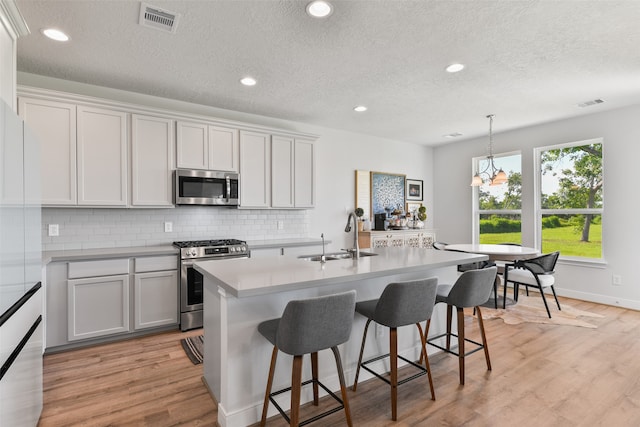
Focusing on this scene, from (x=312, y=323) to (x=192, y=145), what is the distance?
2887 mm

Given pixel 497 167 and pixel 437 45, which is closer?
pixel 437 45

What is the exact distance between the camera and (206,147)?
3.89 meters

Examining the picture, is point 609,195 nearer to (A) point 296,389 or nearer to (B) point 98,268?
(A) point 296,389

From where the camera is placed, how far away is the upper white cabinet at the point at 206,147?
3754 millimetres

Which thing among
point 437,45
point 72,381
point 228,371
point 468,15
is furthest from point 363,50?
point 72,381

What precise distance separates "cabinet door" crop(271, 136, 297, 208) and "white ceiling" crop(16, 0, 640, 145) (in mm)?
489

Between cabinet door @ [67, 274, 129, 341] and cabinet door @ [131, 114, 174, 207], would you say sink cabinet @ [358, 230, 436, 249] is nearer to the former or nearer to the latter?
cabinet door @ [131, 114, 174, 207]

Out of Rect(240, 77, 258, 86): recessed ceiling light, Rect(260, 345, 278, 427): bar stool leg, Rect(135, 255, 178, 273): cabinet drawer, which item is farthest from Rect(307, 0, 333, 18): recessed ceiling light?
Rect(135, 255, 178, 273): cabinet drawer

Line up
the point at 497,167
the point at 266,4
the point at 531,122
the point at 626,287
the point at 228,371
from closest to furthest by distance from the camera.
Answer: the point at 228,371
the point at 266,4
the point at 626,287
the point at 531,122
the point at 497,167

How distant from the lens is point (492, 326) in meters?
3.68

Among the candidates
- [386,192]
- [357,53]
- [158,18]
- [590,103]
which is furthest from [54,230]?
[590,103]

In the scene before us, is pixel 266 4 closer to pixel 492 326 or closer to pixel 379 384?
pixel 379 384

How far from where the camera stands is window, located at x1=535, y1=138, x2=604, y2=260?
4695 millimetres

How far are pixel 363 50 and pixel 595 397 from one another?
313cm
